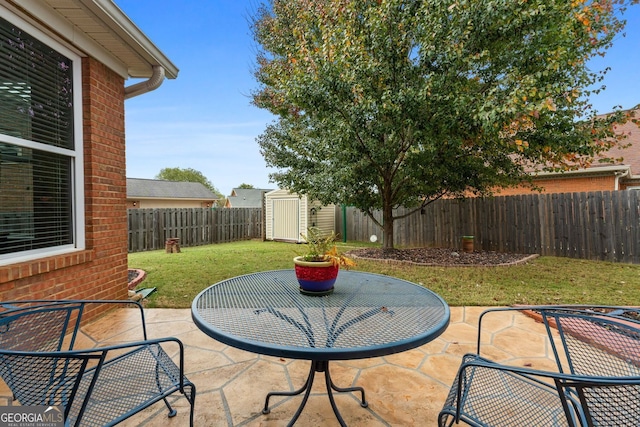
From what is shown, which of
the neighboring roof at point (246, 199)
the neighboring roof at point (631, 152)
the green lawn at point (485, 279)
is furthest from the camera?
the neighboring roof at point (246, 199)

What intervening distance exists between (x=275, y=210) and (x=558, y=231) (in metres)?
8.82

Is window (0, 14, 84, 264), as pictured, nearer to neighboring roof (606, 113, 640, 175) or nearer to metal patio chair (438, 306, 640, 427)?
metal patio chair (438, 306, 640, 427)

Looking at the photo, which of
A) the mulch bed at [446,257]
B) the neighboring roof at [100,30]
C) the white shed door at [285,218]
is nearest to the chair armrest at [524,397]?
the neighboring roof at [100,30]

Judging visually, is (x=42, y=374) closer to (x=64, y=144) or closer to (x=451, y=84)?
(x=64, y=144)

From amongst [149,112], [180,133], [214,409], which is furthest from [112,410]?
[180,133]

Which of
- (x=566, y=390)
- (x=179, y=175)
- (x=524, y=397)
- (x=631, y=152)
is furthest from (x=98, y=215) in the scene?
(x=179, y=175)

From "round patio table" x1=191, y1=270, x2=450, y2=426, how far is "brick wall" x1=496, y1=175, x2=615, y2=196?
8725mm

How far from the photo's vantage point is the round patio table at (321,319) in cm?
125

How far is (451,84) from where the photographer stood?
519 centimetres

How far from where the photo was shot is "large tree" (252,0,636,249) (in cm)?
469

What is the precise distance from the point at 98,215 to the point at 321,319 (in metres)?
2.95

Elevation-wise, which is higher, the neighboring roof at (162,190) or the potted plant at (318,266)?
the neighboring roof at (162,190)

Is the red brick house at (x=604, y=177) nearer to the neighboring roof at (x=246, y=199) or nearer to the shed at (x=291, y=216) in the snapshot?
the shed at (x=291, y=216)

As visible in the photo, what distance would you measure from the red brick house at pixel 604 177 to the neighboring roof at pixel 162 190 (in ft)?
70.8
